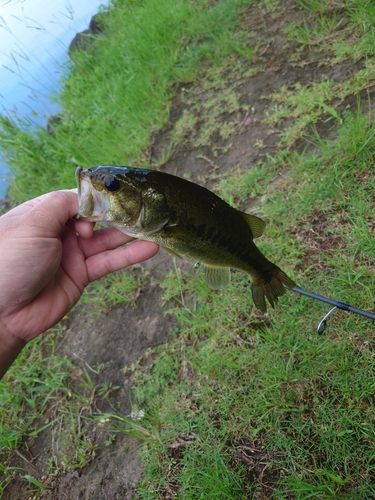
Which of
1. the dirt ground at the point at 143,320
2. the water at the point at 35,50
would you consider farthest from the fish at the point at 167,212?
the water at the point at 35,50

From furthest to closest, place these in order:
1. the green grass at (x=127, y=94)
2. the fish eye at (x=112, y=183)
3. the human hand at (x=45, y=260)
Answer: the green grass at (x=127, y=94) < the human hand at (x=45, y=260) < the fish eye at (x=112, y=183)

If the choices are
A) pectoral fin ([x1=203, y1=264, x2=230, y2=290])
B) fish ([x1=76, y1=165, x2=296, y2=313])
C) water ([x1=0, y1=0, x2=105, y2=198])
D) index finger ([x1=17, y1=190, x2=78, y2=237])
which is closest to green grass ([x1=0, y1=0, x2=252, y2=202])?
water ([x1=0, y1=0, x2=105, y2=198])

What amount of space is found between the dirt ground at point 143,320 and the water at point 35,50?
421 centimetres

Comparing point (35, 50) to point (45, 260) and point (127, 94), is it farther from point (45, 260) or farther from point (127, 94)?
point (45, 260)

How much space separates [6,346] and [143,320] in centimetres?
147

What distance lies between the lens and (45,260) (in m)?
2.22

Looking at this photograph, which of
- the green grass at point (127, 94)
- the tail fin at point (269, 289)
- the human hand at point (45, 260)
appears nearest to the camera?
the human hand at point (45, 260)

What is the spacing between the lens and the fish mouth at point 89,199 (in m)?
1.95

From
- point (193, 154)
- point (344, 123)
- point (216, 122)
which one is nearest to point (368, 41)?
point (344, 123)

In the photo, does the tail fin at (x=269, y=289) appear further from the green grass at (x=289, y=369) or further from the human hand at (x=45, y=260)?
the human hand at (x=45, y=260)

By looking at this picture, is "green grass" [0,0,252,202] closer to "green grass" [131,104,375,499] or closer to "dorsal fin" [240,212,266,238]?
"green grass" [131,104,375,499]

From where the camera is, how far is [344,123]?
3.48 meters

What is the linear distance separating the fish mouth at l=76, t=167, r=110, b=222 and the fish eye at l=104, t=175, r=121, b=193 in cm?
6

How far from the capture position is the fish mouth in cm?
195
